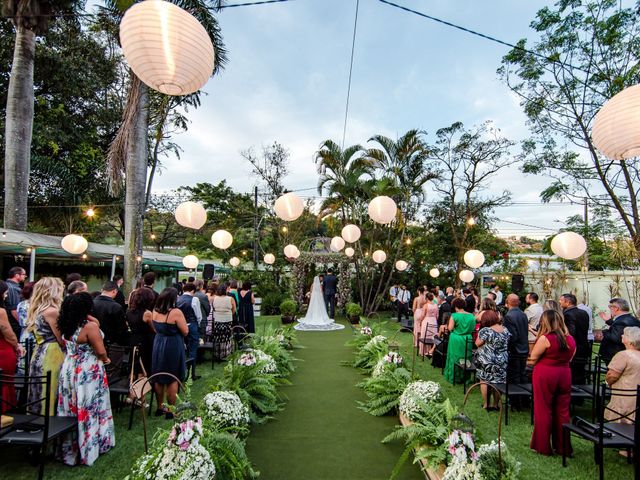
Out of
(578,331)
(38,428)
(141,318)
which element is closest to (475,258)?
(578,331)

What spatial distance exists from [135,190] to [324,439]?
7649mm

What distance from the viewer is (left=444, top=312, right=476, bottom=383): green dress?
601 cm

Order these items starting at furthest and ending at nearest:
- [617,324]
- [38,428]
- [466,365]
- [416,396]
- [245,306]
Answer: [245,306] < [466,365] < [617,324] < [416,396] < [38,428]

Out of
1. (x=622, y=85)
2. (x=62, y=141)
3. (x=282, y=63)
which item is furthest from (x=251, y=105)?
(x=622, y=85)

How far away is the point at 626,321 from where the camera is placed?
470 centimetres

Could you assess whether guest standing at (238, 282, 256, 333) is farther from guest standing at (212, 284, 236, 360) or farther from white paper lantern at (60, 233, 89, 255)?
white paper lantern at (60, 233, 89, 255)

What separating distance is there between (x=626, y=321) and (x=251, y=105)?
1449 centimetres

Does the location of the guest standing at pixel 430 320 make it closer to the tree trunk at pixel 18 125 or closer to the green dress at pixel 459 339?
the green dress at pixel 459 339

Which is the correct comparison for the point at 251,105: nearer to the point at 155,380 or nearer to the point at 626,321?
the point at 155,380

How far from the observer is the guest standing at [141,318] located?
4.88 m

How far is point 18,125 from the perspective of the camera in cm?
966

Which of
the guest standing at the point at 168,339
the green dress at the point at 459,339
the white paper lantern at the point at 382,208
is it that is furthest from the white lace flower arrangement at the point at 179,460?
→ the white paper lantern at the point at 382,208

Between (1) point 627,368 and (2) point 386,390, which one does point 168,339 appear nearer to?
(2) point 386,390

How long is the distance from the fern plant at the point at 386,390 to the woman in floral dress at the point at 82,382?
124 inches
